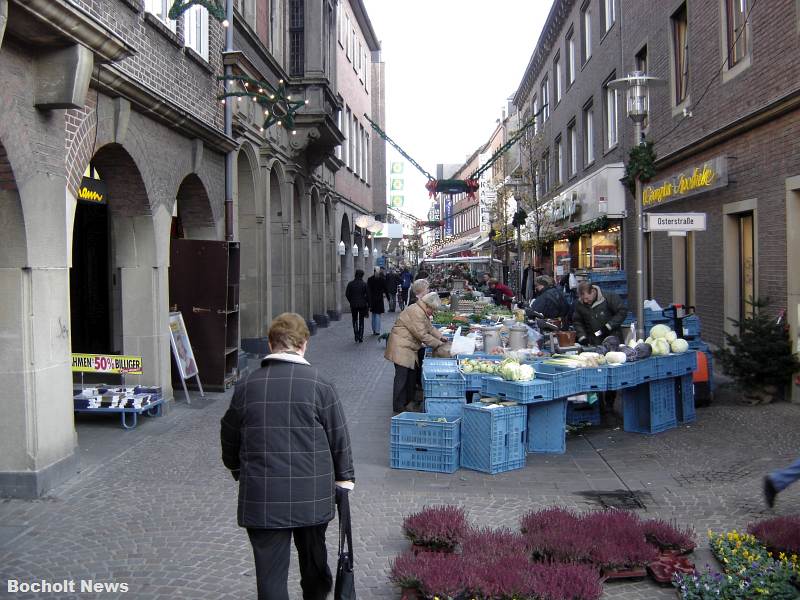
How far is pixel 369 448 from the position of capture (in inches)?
340

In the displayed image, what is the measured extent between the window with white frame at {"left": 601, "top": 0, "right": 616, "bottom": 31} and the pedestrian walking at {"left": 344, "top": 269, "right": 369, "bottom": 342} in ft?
34.1

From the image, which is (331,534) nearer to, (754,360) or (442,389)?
(442,389)

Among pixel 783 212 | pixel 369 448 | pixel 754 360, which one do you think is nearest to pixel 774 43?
pixel 783 212

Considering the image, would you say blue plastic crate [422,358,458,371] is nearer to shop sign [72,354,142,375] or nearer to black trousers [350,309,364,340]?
shop sign [72,354,142,375]

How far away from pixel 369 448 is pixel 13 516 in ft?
12.0

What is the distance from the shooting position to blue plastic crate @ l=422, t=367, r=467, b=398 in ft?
26.8

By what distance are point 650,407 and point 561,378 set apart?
1.64 metres

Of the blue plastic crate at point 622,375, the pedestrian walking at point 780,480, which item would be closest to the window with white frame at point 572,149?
the blue plastic crate at point 622,375

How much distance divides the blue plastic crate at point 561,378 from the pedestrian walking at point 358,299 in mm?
11323

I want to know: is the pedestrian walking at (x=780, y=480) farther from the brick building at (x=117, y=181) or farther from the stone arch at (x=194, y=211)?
the stone arch at (x=194, y=211)

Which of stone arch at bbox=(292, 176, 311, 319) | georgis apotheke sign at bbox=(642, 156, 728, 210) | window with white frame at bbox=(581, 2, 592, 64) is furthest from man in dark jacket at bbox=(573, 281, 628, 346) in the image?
window with white frame at bbox=(581, 2, 592, 64)

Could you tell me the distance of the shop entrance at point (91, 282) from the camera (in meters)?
12.2

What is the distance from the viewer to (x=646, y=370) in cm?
877

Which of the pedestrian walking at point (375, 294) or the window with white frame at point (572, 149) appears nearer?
the pedestrian walking at point (375, 294)
